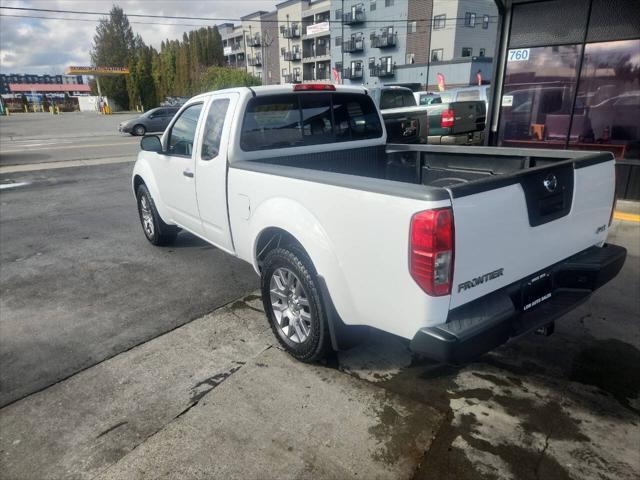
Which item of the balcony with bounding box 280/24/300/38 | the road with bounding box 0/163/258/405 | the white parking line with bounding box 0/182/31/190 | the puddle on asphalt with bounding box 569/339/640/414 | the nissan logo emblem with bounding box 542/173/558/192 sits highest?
the balcony with bounding box 280/24/300/38

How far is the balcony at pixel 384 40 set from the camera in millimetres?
48612

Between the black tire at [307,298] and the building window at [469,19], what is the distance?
46744 millimetres

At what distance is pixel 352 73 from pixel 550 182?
2195 inches

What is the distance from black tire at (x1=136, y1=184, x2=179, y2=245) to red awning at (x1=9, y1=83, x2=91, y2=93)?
347 feet

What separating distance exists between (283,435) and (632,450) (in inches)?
75.6

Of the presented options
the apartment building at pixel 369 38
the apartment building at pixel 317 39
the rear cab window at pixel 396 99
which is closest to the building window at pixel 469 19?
the apartment building at pixel 369 38

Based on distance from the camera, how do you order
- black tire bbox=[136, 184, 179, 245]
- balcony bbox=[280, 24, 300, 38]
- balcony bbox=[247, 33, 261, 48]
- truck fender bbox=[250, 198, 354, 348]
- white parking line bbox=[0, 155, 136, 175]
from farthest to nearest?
balcony bbox=[247, 33, 261, 48]
balcony bbox=[280, 24, 300, 38]
white parking line bbox=[0, 155, 136, 175]
black tire bbox=[136, 184, 179, 245]
truck fender bbox=[250, 198, 354, 348]

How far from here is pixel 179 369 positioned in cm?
324

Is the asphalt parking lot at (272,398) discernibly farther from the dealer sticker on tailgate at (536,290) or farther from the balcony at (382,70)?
the balcony at (382,70)

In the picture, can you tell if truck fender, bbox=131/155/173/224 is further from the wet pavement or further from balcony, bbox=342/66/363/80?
balcony, bbox=342/66/363/80

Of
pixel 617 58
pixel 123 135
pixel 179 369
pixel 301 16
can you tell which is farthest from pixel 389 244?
pixel 301 16

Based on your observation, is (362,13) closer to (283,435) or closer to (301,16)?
(301,16)

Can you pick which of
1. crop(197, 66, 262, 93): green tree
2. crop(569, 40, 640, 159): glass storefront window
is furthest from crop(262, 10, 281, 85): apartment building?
crop(569, 40, 640, 159): glass storefront window

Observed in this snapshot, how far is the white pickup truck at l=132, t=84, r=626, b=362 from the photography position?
2178 millimetres
